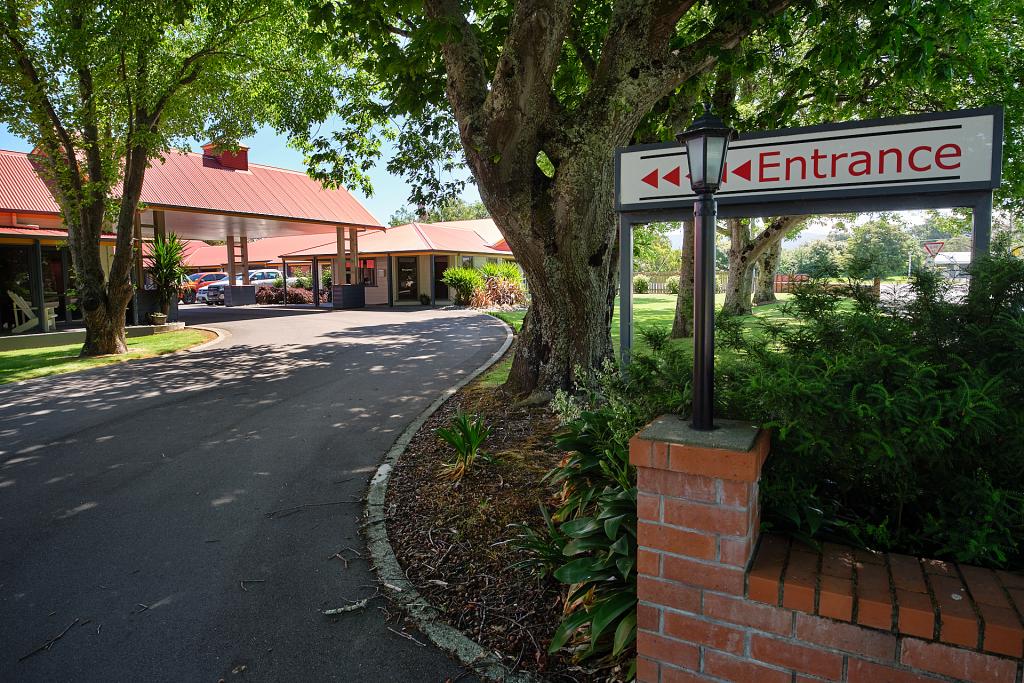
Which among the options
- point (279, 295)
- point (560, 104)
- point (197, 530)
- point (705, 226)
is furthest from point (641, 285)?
point (705, 226)

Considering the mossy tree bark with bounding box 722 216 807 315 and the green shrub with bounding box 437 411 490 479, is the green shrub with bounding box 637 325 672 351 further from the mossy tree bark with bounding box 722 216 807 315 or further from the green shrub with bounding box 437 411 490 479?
the mossy tree bark with bounding box 722 216 807 315

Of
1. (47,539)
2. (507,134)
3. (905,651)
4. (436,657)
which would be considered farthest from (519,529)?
(507,134)

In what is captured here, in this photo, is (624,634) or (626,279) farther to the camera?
(626,279)

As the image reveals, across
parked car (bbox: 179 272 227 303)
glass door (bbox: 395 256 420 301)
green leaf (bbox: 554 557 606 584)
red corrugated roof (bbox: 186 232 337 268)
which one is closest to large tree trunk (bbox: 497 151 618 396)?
green leaf (bbox: 554 557 606 584)

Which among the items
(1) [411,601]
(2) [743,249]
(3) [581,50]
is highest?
(3) [581,50]

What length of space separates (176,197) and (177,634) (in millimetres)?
20518

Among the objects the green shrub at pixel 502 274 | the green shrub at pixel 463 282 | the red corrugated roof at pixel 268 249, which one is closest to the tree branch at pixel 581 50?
the green shrub at pixel 463 282

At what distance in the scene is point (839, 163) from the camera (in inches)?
178

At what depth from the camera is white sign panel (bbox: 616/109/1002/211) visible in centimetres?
416

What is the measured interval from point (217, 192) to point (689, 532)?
2367 cm

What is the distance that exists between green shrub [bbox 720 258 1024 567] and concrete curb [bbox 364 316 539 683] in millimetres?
1458

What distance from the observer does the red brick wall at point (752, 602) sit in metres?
1.94

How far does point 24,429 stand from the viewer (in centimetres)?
733

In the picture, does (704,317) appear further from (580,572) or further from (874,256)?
(580,572)
